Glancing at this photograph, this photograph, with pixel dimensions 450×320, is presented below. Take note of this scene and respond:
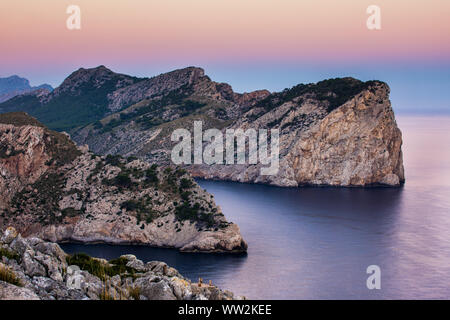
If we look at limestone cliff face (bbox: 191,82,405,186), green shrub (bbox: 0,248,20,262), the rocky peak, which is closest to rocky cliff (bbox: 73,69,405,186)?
limestone cliff face (bbox: 191,82,405,186)

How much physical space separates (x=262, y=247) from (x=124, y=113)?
368 ft

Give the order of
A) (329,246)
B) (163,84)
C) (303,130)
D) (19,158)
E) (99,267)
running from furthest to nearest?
(163,84)
(303,130)
(19,158)
(329,246)
(99,267)

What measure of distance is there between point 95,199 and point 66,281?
4217 cm

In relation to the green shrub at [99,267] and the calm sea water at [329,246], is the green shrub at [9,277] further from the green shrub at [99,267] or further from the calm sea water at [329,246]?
the calm sea water at [329,246]

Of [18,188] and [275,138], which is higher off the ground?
[275,138]

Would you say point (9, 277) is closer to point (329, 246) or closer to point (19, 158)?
point (329, 246)

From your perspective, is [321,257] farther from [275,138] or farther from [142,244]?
[275,138]

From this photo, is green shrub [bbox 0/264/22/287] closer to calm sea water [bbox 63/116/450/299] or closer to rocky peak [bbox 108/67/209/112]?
calm sea water [bbox 63/116/450/299]

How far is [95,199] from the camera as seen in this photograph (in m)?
66.2

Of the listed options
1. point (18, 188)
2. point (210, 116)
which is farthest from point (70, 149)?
point (210, 116)

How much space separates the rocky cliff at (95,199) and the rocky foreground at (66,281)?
29.6 m

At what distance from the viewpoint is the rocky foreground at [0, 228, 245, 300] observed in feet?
72.6

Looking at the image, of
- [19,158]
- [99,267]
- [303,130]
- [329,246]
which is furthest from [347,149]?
[99,267]

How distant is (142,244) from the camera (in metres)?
60.4
